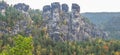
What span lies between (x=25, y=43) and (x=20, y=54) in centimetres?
226

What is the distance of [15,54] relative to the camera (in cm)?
6744

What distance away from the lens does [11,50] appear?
66938 millimetres

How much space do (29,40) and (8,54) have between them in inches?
191

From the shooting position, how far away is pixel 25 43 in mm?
67312

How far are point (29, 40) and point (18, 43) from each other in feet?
7.10

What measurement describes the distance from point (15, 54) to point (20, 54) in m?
0.92

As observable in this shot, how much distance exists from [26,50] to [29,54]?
0.93m

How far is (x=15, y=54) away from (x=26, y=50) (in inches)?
87.0

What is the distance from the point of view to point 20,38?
67438mm

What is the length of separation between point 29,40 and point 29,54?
8.52ft

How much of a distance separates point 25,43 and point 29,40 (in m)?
0.94

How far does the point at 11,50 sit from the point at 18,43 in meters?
1.85

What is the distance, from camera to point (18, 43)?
67500 millimetres
